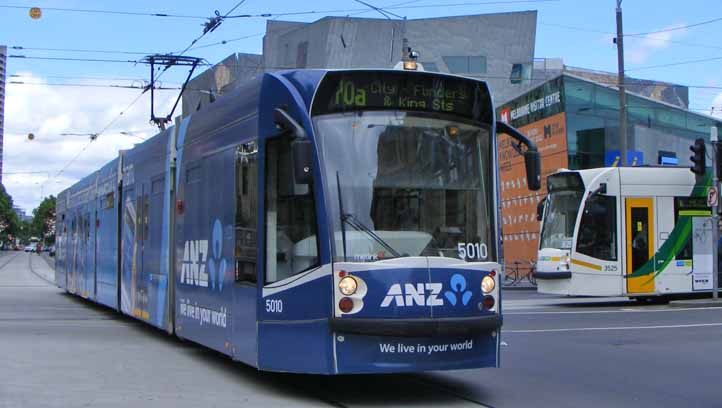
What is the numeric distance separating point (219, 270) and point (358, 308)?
2.77 m

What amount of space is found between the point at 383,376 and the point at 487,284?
2717 mm

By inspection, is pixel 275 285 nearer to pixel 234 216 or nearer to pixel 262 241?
pixel 262 241

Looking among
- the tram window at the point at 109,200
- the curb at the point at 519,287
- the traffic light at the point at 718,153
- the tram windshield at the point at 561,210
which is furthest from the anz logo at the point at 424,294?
the curb at the point at 519,287

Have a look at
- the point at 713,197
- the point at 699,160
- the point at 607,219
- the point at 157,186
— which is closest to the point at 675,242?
the point at 713,197

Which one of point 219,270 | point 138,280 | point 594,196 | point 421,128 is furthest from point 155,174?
point 594,196

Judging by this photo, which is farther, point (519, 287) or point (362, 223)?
point (519, 287)

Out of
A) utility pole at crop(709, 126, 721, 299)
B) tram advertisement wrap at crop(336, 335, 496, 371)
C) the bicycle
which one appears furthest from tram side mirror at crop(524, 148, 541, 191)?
the bicycle

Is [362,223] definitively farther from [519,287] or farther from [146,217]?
[519,287]

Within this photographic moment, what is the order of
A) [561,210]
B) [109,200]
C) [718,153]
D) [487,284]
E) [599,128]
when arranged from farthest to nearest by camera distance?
[599,128], [561,210], [718,153], [109,200], [487,284]

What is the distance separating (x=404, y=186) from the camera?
8812 millimetres

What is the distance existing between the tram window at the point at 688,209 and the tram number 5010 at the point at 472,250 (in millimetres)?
15115

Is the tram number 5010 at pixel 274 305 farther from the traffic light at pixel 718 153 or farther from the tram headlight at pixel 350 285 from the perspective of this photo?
the traffic light at pixel 718 153

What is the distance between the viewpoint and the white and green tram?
22203mm

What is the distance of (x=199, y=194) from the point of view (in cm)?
1177
